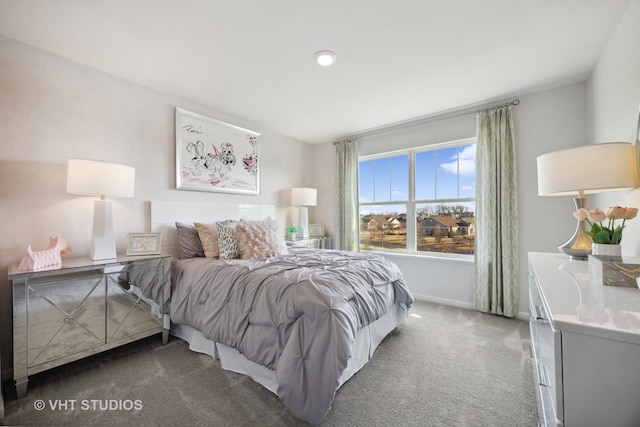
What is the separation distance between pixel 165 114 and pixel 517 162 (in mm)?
3901

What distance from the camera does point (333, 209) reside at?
4.50 meters

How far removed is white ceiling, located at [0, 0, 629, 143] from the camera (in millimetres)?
1678

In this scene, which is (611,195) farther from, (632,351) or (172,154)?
(172,154)

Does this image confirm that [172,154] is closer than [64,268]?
No

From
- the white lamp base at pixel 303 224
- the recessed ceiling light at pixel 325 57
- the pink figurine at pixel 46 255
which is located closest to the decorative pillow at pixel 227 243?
the pink figurine at pixel 46 255

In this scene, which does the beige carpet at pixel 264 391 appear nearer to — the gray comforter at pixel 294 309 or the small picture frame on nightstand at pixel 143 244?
the gray comforter at pixel 294 309

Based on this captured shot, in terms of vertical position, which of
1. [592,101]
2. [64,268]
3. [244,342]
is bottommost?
[244,342]

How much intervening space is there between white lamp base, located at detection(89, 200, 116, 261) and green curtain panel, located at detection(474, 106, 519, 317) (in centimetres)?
372

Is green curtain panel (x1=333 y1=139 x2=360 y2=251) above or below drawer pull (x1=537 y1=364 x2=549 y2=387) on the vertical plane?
above

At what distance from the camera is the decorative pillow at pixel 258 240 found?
102 inches

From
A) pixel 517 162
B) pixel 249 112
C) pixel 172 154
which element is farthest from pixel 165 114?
pixel 517 162

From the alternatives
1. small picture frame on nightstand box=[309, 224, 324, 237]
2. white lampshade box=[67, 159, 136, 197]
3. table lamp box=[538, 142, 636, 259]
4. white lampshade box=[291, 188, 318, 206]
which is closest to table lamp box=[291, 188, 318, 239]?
white lampshade box=[291, 188, 318, 206]

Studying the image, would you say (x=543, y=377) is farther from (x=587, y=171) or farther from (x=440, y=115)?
(x=440, y=115)

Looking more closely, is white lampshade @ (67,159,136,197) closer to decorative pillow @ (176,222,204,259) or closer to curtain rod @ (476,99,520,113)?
decorative pillow @ (176,222,204,259)
